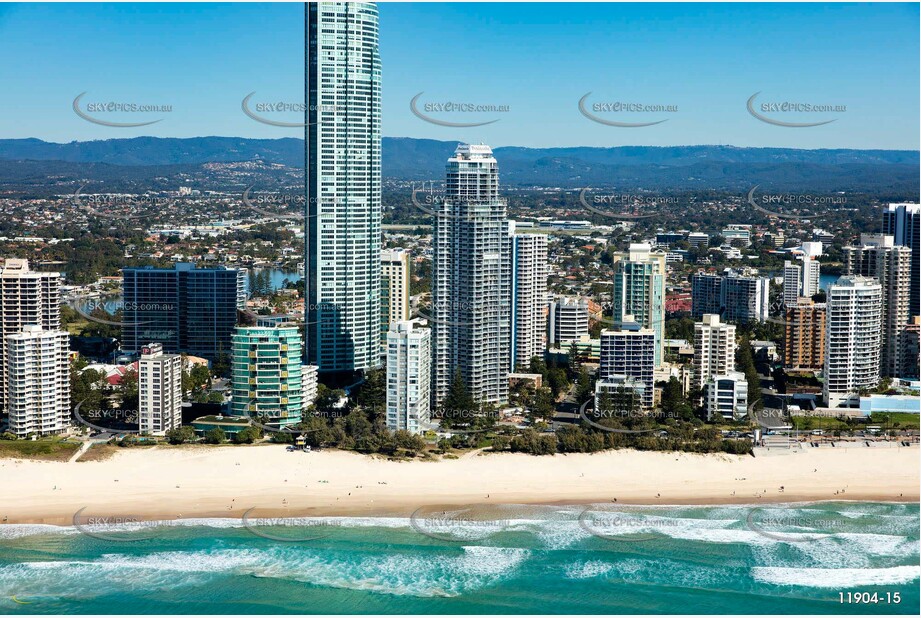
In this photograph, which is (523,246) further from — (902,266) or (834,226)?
(834,226)

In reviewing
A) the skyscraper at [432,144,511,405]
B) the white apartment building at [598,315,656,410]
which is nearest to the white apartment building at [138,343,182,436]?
the skyscraper at [432,144,511,405]

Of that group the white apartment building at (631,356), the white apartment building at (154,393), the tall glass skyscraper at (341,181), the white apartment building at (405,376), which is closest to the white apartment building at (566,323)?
the tall glass skyscraper at (341,181)

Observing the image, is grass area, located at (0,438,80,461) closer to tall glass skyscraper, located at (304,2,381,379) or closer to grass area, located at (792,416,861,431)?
tall glass skyscraper, located at (304,2,381,379)

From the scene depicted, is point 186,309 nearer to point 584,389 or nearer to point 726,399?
point 584,389

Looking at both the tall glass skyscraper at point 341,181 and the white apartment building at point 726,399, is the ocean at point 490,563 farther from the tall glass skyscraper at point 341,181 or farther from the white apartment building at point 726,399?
the tall glass skyscraper at point 341,181

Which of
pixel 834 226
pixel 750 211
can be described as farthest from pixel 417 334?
pixel 750 211

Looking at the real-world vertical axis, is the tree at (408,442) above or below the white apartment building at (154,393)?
below
